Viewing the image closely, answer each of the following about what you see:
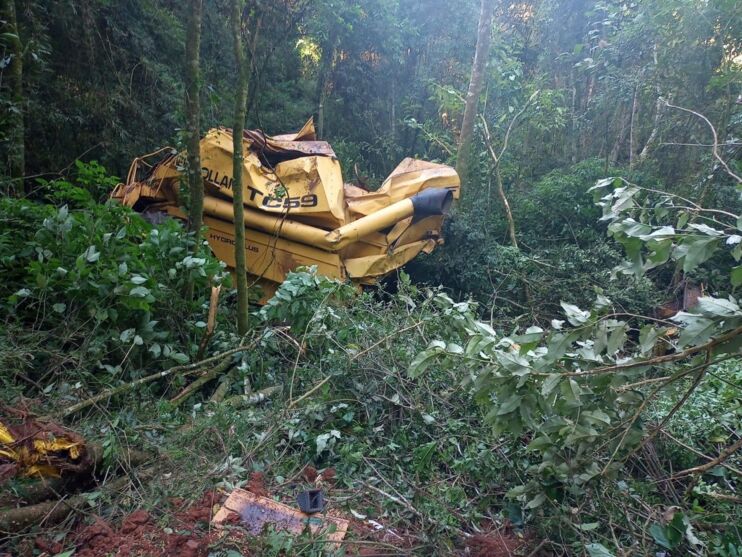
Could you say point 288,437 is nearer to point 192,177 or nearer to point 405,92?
point 192,177

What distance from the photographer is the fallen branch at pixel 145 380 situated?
327 centimetres

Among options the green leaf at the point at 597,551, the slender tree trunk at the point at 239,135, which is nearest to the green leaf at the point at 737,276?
the green leaf at the point at 597,551

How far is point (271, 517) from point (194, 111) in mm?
3247

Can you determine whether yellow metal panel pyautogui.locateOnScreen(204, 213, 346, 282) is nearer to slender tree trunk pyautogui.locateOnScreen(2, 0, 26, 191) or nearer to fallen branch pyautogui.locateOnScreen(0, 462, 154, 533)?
slender tree trunk pyautogui.locateOnScreen(2, 0, 26, 191)

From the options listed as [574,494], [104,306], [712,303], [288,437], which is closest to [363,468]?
[288,437]

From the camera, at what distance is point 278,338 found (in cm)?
431

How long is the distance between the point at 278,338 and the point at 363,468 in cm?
150

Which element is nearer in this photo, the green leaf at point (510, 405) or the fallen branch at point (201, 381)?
the green leaf at point (510, 405)

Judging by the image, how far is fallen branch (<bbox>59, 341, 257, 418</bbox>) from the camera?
3271mm

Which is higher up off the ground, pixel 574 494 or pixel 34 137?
pixel 34 137

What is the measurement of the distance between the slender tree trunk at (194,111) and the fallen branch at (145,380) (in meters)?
0.92

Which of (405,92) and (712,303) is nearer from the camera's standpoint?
(712,303)

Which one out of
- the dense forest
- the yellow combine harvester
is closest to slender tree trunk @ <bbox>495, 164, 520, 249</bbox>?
the dense forest

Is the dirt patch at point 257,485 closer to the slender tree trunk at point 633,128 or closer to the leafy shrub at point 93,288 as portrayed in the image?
the leafy shrub at point 93,288
